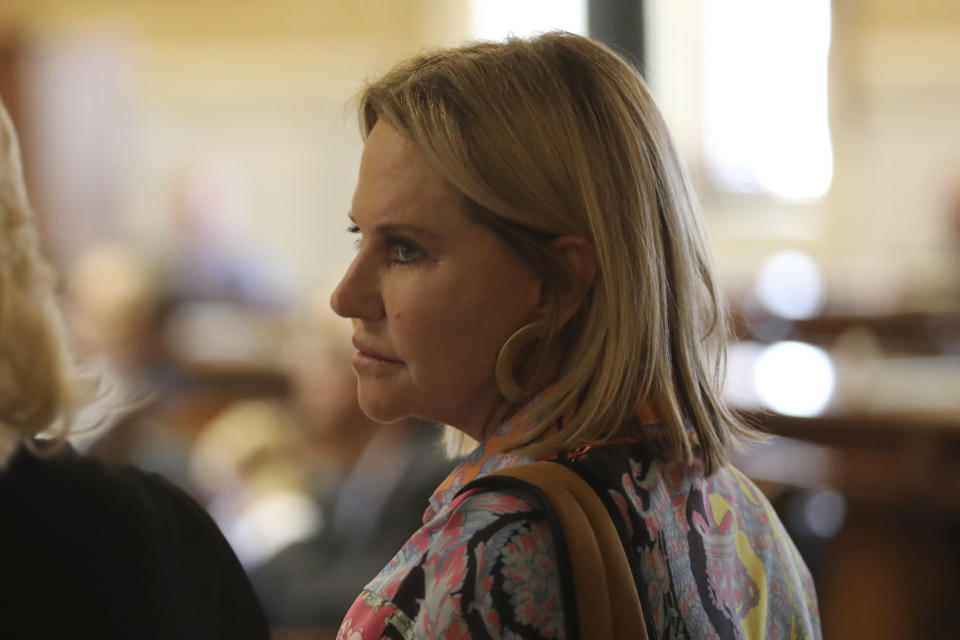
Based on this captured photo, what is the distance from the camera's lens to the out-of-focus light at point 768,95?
7.86 m

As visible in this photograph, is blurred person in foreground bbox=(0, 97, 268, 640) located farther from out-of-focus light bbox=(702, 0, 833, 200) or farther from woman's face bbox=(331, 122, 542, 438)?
out-of-focus light bbox=(702, 0, 833, 200)

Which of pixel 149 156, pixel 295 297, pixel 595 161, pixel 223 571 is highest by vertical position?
pixel 595 161

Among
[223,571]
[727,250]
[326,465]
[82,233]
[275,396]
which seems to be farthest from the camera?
[82,233]

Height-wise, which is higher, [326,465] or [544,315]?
[544,315]

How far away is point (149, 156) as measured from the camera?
9523 mm

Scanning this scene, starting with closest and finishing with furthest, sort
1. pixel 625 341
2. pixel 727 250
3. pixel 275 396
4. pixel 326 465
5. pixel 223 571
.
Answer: pixel 625 341
pixel 223 571
pixel 326 465
pixel 275 396
pixel 727 250

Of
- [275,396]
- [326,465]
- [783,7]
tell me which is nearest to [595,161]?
[326,465]

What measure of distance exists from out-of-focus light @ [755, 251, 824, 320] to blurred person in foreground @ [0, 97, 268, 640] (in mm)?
5885

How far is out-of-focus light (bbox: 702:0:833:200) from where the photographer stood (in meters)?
7.86

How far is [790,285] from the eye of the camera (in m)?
7.76

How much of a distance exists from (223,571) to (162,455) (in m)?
2.46

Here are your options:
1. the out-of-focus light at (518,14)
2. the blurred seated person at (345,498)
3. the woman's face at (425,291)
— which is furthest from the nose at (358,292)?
the out-of-focus light at (518,14)

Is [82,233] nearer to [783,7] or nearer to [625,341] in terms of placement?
[783,7]

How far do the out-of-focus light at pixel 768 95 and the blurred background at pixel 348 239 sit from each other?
0.05 ft
